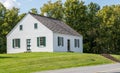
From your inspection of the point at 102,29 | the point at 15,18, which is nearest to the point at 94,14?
the point at 102,29

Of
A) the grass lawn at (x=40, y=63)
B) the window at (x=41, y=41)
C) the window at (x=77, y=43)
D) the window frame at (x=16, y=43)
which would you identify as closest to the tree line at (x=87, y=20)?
the window at (x=77, y=43)

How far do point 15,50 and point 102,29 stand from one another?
25.0 m

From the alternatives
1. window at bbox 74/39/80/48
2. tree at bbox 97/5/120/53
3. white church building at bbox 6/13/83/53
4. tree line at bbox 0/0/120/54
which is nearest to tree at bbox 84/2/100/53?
tree line at bbox 0/0/120/54

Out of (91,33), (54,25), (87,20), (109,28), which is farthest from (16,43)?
(109,28)

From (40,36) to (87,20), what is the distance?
23.3 meters

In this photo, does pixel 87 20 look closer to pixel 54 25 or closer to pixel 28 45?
pixel 54 25

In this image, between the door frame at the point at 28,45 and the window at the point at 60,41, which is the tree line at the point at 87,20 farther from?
the window at the point at 60,41

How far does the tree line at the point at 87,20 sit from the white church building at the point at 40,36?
48.4ft

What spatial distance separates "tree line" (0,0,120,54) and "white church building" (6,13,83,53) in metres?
14.7

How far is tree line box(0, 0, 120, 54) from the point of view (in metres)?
70.2

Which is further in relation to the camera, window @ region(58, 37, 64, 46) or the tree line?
the tree line

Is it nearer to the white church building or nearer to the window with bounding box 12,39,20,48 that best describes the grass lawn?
the white church building

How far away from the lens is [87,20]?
71.8 m

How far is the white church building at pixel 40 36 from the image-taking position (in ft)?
163
